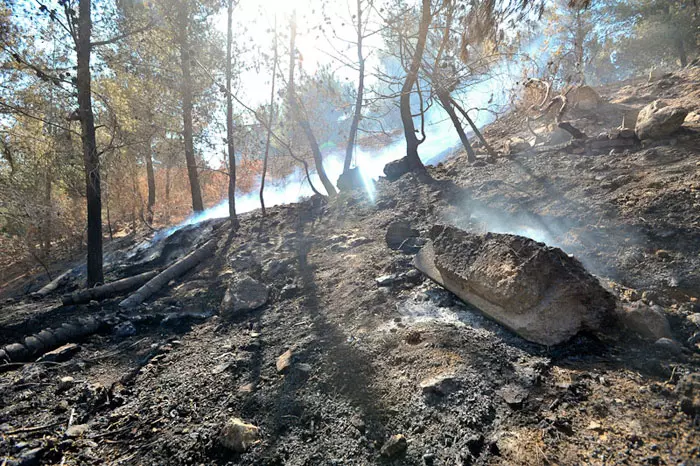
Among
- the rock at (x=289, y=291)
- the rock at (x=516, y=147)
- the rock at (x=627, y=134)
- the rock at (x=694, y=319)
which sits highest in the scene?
the rock at (x=516, y=147)

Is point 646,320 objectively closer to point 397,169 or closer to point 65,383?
point 65,383

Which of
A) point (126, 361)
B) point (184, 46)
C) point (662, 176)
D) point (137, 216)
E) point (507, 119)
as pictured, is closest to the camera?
point (126, 361)

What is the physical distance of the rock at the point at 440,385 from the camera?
215 cm

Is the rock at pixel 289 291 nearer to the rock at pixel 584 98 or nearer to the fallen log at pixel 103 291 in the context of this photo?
the fallen log at pixel 103 291

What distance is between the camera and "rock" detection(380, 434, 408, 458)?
1.89 meters

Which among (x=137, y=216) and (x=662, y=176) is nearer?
(x=662, y=176)

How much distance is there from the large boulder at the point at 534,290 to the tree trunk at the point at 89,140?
6.36 metres

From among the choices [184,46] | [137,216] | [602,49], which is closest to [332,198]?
[184,46]

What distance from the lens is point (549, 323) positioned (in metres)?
2.38

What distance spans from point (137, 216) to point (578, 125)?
1543 centimetres

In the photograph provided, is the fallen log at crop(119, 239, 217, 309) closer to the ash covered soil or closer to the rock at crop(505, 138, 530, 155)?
the ash covered soil

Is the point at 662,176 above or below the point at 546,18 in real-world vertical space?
below

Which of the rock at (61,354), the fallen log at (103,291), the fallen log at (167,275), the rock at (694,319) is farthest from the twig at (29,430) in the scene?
the rock at (694,319)

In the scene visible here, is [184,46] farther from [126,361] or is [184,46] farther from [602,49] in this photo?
[602,49]
